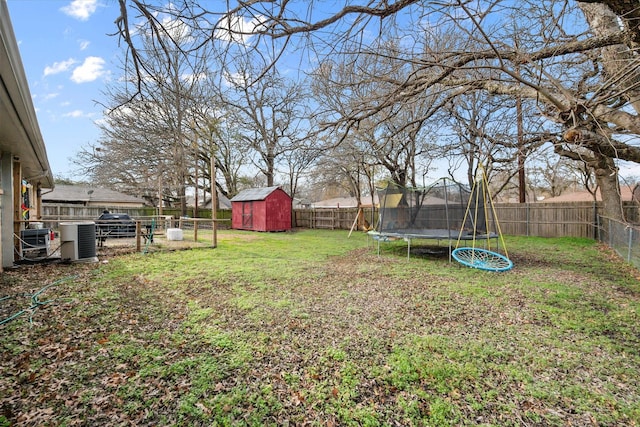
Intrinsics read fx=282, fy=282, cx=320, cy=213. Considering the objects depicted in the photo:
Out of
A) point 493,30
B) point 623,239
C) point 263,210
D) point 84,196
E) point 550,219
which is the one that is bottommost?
point 623,239

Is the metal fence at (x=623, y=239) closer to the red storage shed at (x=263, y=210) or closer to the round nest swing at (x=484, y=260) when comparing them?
the round nest swing at (x=484, y=260)

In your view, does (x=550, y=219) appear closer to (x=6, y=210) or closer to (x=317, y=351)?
(x=317, y=351)

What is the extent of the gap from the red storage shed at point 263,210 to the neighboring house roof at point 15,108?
9.98 meters

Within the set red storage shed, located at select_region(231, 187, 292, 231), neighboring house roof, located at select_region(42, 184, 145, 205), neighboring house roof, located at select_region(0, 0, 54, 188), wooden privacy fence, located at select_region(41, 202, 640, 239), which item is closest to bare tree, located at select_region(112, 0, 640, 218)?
neighboring house roof, located at select_region(0, 0, 54, 188)

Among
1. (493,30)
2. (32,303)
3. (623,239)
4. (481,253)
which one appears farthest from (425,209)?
(32,303)

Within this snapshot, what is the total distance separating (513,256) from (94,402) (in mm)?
8849

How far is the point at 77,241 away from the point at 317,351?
6.36 metres

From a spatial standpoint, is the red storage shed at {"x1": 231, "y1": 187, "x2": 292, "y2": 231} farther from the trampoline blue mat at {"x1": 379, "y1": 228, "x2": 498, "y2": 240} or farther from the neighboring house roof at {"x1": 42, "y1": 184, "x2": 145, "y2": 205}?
the neighboring house roof at {"x1": 42, "y1": 184, "x2": 145, "y2": 205}

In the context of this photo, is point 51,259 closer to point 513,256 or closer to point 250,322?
point 250,322

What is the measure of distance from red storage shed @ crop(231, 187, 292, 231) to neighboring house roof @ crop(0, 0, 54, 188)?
393 inches

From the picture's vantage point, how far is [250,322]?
11.0 feet

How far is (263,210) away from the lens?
51.7ft

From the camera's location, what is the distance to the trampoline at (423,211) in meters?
7.72

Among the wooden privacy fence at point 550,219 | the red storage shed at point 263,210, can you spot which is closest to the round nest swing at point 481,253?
the wooden privacy fence at point 550,219
